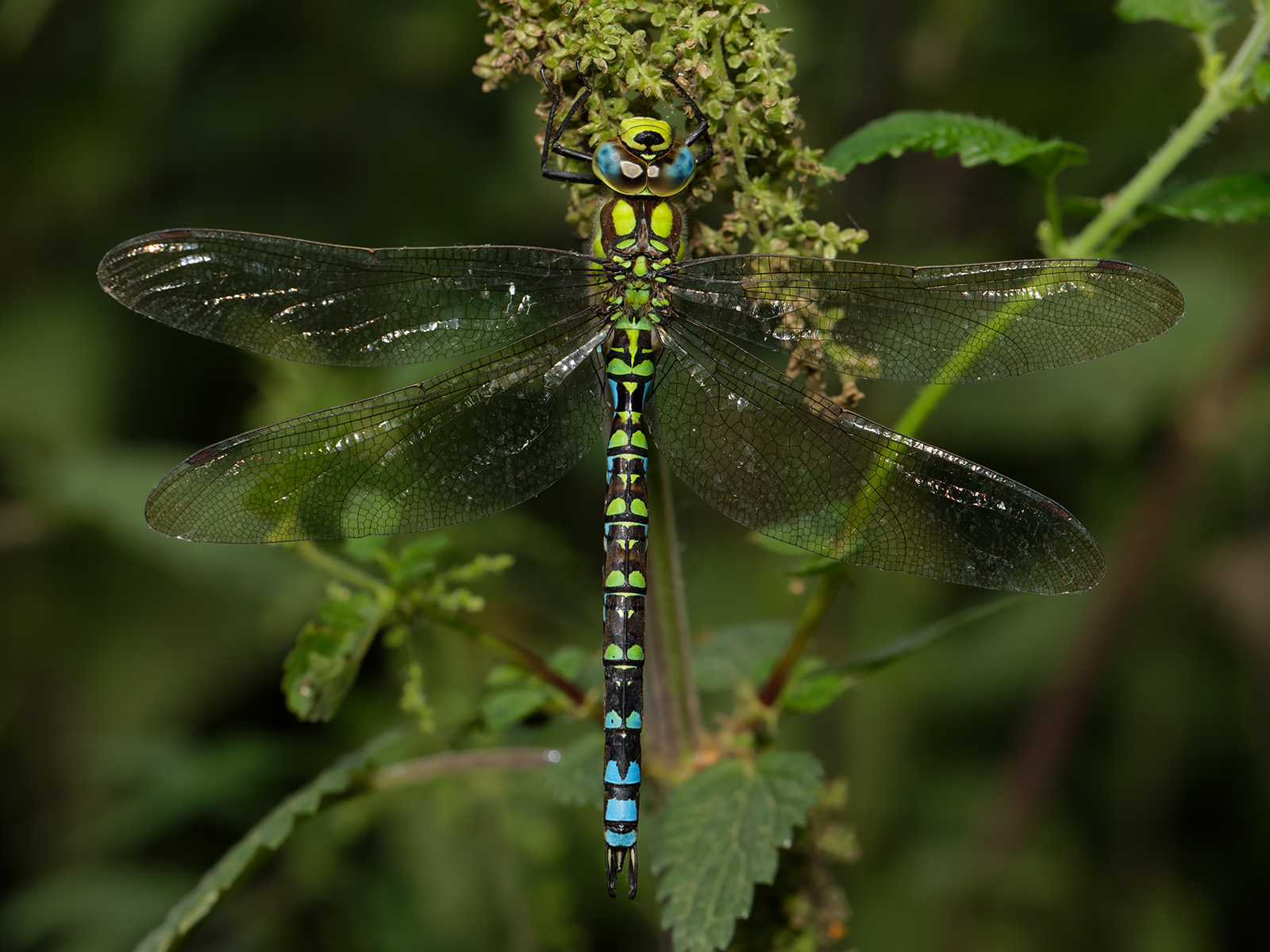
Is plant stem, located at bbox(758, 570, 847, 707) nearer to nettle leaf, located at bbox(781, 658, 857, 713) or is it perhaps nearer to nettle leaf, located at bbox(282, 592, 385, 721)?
nettle leaf, located at bbox(781, 658, 857, 713)

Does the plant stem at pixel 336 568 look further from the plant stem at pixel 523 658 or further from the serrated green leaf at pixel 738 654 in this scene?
the serrated green leaf at pixel 738 654

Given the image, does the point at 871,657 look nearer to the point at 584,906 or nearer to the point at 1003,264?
the point at 1003,264

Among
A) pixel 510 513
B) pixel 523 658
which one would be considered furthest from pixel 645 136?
pixel 510 513

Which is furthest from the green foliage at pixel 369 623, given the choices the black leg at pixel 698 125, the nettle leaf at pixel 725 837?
the black leg at pixel 698 125

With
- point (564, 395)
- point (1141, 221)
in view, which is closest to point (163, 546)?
point (564, 395)

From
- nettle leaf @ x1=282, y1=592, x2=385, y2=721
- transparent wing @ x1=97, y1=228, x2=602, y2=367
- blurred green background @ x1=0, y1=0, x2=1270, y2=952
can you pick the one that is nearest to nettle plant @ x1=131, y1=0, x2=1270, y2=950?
nettle leaf @ x1=282, y1=592, x2=385, y2=721

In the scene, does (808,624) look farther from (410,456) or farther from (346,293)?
(346,293)
